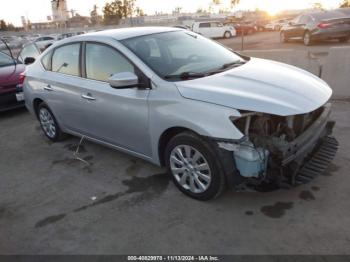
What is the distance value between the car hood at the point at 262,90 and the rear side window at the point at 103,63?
0.82 m

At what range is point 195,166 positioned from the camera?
334 centimetres

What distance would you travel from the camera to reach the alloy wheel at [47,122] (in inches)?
211

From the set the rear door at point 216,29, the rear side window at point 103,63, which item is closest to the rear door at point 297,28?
the rear door at point 216,29

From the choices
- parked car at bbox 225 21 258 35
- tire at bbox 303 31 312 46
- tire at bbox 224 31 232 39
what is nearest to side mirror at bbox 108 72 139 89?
tire at bbox 303 31 312 46

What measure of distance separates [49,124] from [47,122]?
6 centimetres

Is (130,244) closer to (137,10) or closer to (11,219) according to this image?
(11,219)

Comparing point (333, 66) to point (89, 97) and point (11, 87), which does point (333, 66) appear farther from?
point (11, 87)

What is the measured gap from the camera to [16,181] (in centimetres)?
432

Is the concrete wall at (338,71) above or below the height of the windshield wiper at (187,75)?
below

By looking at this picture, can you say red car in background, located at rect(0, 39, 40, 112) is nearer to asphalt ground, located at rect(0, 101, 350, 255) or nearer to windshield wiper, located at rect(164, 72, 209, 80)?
asphalt ground, located at rect(0, 101, 350, 255)

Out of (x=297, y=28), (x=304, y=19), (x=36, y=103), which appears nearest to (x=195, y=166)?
(x=36, y=103)

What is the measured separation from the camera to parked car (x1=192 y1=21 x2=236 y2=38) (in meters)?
30.2

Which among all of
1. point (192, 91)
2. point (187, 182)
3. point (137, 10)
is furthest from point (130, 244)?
point (137, 10)

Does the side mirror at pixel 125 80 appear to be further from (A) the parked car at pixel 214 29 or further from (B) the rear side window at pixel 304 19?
(A) the parked car at pixel 214 29
